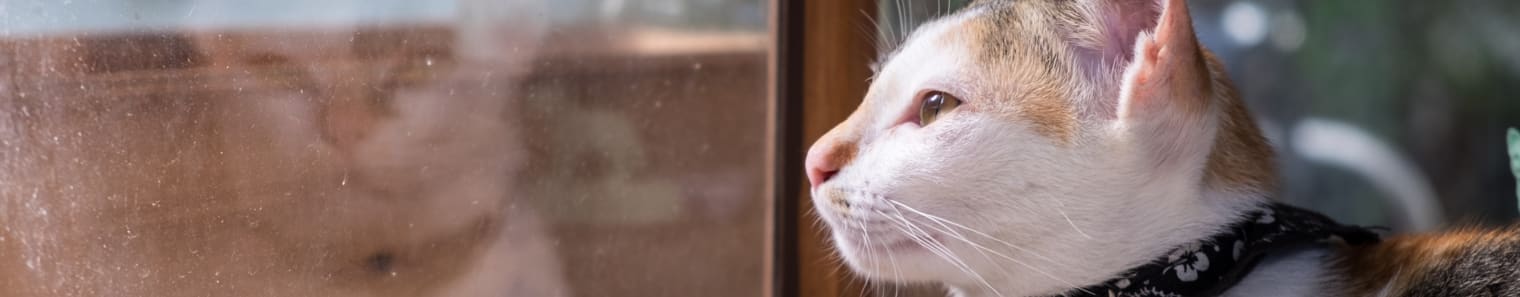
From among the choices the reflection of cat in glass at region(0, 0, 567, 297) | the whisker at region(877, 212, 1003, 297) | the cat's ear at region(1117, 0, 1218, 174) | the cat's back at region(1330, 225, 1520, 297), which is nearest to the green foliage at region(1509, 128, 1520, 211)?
the cat's back at region(1330, 225, 1520, 297)

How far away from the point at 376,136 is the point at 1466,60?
1.51 meters

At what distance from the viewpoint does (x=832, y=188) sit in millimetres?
760

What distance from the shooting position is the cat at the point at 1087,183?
0.69 meters

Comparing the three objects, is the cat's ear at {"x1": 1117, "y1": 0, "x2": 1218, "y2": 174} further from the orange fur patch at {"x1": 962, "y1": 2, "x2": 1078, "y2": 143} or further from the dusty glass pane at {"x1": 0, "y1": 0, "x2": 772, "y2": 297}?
the dusty glass pane at {"x1": 0, "y1": 0, "x2": 772, "y2": 297}

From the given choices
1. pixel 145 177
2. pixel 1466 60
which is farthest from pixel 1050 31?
pixel 1466 60

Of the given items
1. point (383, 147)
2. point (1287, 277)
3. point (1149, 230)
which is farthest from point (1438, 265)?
point (383, 147)

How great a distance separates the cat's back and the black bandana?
59 mm

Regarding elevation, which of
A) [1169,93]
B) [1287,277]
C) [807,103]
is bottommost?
[1287,277]

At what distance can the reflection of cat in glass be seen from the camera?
0.55m

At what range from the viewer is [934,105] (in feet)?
2.46

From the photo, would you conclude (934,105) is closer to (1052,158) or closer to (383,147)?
(1052,158)

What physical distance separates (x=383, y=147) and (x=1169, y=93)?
0.54 metres

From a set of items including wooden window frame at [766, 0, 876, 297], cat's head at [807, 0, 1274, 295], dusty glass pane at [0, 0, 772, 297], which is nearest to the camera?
dusty glass pane at [0, 0, 772, 297]

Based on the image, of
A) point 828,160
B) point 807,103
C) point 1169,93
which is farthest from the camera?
point 807,103
